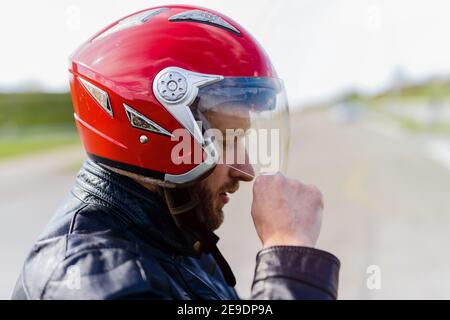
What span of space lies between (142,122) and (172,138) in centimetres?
9

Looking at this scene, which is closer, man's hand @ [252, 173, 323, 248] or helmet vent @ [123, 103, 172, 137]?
man's hand @ [252, 173, 323, 248]

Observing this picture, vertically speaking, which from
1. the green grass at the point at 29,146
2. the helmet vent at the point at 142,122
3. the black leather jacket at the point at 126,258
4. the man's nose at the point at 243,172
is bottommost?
the black leather jacket at the point at 126,258

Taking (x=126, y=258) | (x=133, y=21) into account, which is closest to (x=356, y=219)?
(x=133, y=21)

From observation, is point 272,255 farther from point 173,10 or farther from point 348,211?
point 348,211

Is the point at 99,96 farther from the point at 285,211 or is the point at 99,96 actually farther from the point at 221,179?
the point at 285,211

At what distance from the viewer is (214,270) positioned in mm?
2018

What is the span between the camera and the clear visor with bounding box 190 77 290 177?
1.70m

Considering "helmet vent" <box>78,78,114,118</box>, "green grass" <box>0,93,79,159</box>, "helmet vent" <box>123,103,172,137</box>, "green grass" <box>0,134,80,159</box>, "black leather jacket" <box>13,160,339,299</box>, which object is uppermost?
"green grass" <box>0,93,79,159</box>

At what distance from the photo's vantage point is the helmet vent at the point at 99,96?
1743 millimetres

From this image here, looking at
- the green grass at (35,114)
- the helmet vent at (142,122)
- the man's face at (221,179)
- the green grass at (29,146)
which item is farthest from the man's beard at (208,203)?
the green grass at (35,114)

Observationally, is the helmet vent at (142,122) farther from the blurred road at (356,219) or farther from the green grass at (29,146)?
the green grass at (29,146)

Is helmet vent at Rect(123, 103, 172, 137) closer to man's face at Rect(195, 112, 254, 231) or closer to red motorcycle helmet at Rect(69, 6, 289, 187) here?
red motorcycle helmet at Rect(69, 6, 289, 187)

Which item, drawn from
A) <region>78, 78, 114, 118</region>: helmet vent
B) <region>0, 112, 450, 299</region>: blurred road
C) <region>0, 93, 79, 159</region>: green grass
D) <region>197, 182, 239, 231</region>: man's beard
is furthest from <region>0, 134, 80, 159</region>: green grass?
<region>197, 182, 239, 231</region>: man's beard

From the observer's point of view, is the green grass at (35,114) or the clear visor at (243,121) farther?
the green grass at (35,114)
